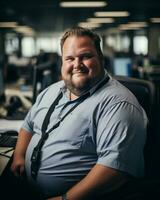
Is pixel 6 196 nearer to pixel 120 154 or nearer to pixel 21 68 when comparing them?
pixel 120 154

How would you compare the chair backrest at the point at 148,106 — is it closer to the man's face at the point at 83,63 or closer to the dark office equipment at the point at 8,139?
the man's face at the point at 83,63

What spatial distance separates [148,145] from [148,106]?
206 mm

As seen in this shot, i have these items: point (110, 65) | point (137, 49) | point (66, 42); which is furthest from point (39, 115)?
point (137, 49)

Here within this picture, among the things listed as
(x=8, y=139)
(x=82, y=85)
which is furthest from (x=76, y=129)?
(x=8, y=139)

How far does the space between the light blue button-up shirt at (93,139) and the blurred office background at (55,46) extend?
1.76ft

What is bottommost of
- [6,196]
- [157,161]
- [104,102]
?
[6,196]

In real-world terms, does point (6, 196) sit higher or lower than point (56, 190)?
lower

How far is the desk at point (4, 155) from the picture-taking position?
172cm

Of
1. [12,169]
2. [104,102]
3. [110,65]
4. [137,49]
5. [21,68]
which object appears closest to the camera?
[104,102]

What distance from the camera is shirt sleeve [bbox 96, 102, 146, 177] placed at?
1.44m

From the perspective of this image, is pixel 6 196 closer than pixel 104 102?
No

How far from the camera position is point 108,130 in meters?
1.48

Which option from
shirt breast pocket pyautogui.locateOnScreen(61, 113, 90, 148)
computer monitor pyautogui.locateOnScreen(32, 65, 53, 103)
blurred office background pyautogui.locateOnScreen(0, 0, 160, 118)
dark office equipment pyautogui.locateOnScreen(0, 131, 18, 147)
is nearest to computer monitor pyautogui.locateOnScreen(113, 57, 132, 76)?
blurred office background pyautogui.locateOnScreen(0, 0, 160, 118)

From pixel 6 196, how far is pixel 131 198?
0.87m
